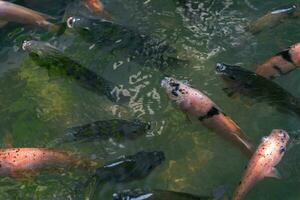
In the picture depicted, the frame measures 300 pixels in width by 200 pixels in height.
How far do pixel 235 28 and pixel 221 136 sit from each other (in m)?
1.76

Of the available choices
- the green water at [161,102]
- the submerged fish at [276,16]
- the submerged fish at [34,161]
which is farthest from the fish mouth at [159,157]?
the submerged fish at [276,16]

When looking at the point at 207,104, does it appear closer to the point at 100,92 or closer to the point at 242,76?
the point at 242,76

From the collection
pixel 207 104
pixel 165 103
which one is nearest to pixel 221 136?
pixel 207 104

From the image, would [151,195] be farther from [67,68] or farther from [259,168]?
[67,68]

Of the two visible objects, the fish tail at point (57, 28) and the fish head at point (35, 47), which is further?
the fish tail at point (57, 28)

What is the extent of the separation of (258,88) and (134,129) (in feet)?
3.62

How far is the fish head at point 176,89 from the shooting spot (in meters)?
4.32

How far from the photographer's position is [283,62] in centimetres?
446

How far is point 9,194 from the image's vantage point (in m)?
4.30

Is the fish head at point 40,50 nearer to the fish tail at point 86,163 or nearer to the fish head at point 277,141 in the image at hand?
the fish tail at point 86,163

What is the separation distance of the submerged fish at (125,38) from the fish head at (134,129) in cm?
76

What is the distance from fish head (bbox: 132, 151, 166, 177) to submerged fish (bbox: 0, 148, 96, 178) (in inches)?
17.8

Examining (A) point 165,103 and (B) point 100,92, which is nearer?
(B) point 100,92

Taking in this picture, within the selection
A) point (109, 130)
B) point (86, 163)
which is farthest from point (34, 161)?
point (109, 130)
